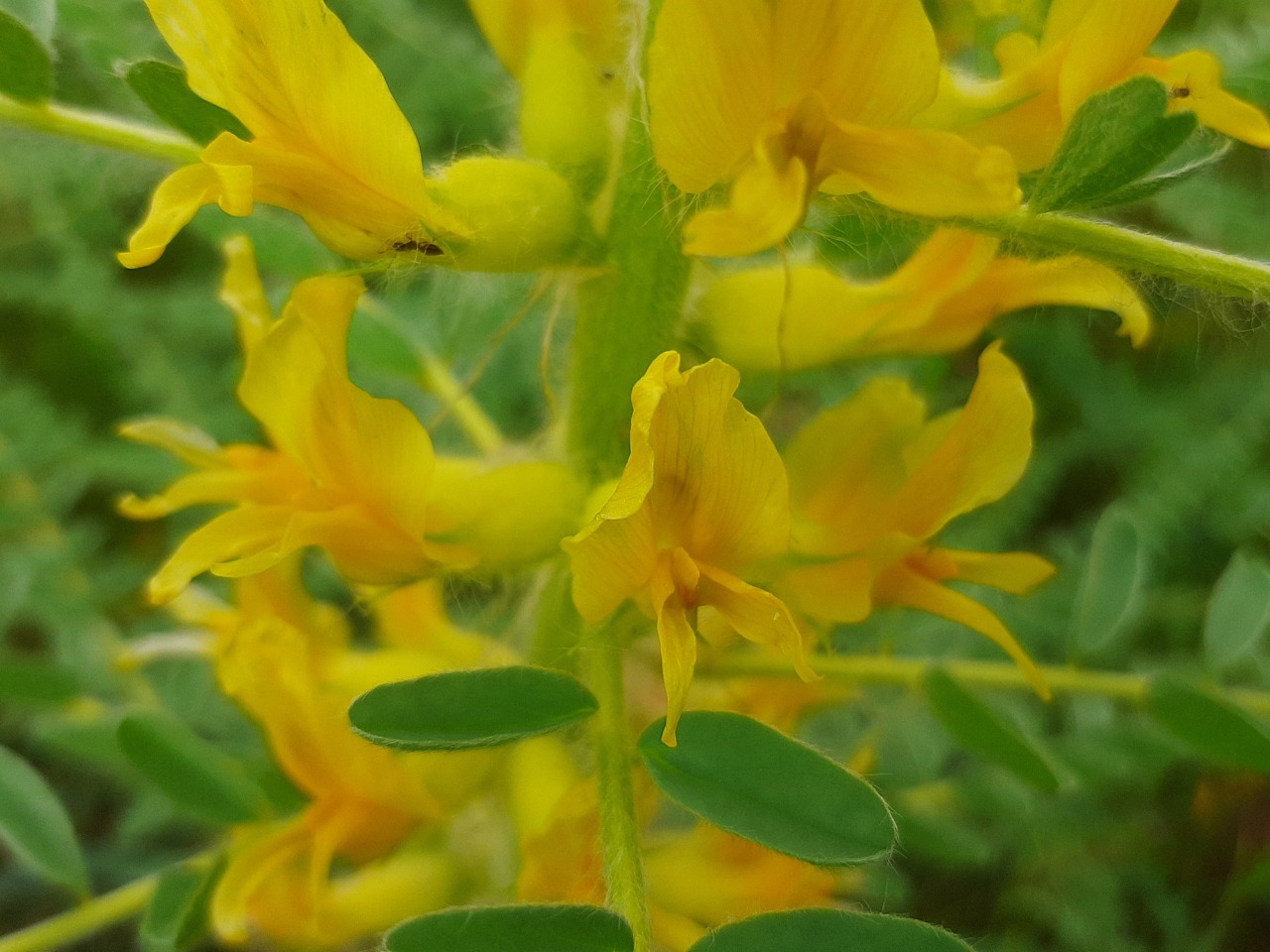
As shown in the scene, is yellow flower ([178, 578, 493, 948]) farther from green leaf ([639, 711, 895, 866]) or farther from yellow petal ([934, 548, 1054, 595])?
yellow petal ([934, 548, 1054, 595])

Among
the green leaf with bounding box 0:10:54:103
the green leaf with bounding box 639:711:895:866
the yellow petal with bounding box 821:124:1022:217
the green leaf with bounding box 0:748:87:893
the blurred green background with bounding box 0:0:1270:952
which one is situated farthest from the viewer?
the blurred green background with bounding box 0:0:1270:952

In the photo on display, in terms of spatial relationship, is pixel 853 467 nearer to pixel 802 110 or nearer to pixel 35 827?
pixel 802 110

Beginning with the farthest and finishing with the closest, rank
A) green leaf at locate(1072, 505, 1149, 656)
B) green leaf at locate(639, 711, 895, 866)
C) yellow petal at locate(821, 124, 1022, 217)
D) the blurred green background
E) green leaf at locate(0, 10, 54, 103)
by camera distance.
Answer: the blurred green background
green leaf at locate(1072, 505, 1149, 656)
green leaf at locate(0, 10, 54, 103)
green leaf at locate(639, 711, 895, 866)
yellow petal at locate(821, 124, 1022, 217)

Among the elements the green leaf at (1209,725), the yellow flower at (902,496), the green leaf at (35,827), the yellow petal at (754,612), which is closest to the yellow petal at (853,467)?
the yellow flower at (902,496)

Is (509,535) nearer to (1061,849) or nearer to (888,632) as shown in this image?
(888,632)

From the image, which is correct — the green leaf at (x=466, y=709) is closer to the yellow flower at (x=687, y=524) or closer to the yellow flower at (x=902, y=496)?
the yellow flower at (x=687, y=524)

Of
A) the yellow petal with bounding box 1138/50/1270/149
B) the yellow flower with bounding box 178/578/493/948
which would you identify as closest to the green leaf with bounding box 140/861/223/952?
the yellow flower with bounding box 178/578/493/948

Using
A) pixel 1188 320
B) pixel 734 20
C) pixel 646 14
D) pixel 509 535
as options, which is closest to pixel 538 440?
pixel 509 535
